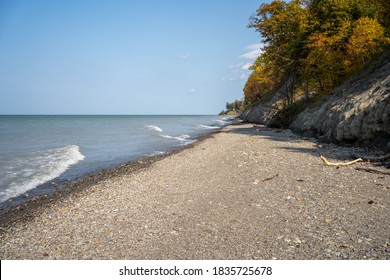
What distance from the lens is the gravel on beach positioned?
588 centimetres

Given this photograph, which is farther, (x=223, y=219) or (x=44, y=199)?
(x=44, y=199)

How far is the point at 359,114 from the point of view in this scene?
1633 centimetres

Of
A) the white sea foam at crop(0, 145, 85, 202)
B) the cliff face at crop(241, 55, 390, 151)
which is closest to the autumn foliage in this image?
the cliff face at crop(241, 55, 390, 151)

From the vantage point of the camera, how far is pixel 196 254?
5781mm

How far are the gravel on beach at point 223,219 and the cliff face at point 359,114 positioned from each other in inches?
163

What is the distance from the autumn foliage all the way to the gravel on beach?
1882 centimetres

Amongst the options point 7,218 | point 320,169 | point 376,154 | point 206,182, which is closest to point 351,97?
point 376,154

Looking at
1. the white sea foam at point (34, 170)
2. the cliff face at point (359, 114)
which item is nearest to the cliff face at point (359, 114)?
the cliff face at point (359, 114)

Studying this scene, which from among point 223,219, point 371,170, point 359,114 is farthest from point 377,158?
point 223,219

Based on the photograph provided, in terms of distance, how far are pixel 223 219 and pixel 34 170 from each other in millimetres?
15791

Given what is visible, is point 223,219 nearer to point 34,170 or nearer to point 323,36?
point 34,170

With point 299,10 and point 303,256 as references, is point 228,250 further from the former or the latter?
point 299,10

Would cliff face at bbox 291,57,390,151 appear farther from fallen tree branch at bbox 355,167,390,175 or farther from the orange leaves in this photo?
the orange leaves
